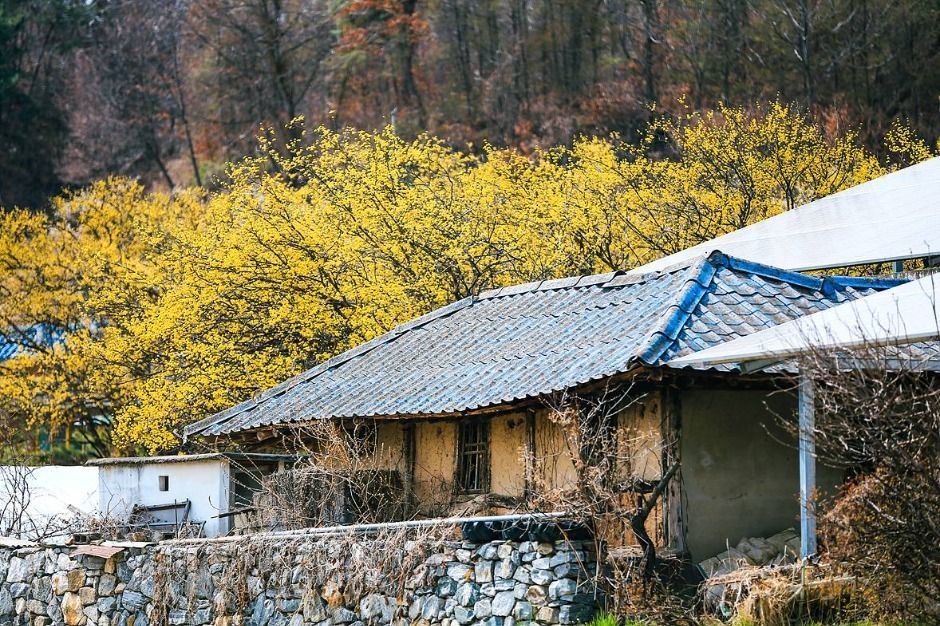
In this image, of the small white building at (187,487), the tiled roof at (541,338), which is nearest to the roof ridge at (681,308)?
the tiled roof at (541,338)

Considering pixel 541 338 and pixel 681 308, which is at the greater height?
pixel 681 308

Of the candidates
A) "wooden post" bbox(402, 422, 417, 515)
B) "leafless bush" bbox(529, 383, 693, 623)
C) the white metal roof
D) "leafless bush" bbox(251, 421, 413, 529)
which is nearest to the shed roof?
"leafless bush" bbox(251, 421, 413, 529)

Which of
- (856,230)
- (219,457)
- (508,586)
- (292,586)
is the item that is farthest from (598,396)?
(219,457)

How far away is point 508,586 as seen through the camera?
37.5ft

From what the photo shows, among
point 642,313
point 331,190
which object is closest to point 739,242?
point 642,313

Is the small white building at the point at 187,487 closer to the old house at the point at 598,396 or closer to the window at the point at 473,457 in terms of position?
the old house at the point at 598,396

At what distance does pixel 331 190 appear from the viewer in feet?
81.8

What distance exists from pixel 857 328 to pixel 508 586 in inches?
159

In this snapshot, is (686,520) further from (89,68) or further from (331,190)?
(89,68)

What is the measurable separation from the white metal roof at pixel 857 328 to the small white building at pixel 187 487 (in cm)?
840

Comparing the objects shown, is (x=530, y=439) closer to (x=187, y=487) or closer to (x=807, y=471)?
(x=807, y=471)

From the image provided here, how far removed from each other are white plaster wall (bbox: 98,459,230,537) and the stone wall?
166 cm

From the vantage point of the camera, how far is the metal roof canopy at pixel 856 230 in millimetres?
14594

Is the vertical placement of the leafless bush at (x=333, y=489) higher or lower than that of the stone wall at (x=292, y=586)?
higher
